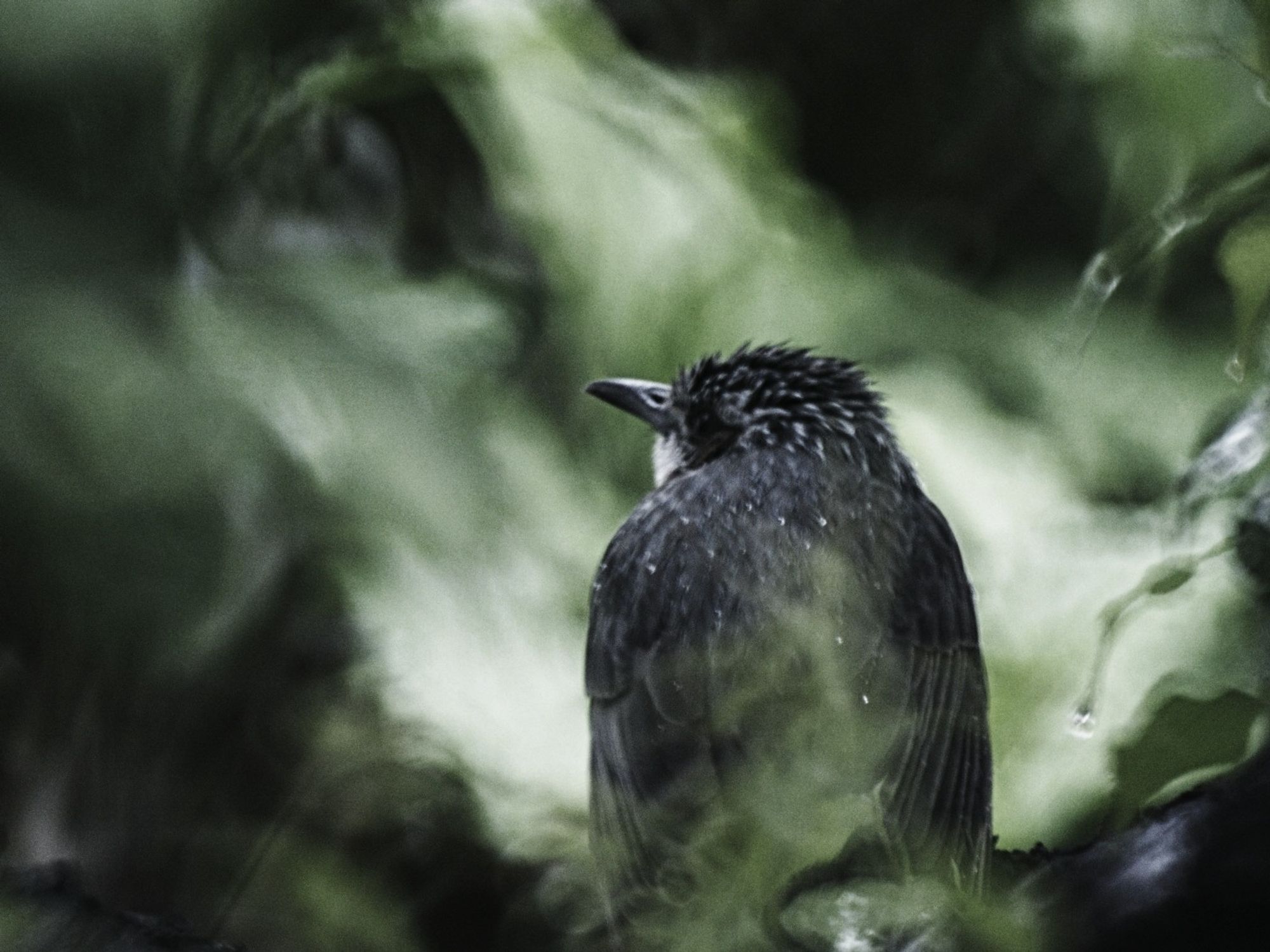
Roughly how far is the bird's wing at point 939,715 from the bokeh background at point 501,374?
0.14 m

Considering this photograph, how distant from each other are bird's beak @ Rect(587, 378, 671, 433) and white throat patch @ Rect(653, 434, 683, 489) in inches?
2.8

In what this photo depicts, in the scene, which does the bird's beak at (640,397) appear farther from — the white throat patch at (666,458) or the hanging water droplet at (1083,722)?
the hanging water droplet at (1083,722)

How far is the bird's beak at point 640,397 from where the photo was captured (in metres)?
2.23

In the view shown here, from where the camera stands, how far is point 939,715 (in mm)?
2135

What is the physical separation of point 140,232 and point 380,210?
721 millimetres

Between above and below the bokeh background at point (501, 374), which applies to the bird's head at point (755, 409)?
above

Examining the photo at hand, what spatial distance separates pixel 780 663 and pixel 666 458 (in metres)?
0.79

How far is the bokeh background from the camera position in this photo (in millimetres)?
1516

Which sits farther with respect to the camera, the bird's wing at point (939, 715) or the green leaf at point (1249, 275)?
the bird's wing at point (939, 715)

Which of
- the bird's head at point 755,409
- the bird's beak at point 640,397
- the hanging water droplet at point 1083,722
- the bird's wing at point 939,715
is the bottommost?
the hanging water droplet at point 1083,722

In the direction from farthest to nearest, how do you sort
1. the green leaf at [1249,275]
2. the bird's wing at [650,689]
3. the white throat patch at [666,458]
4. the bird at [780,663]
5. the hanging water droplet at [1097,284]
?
the white throat patch at [666,458] < the bird's wing at [650,689] < the bird at [780,663] < the hanging water droplet at [1097,284] < the green leaf at [1249,275]

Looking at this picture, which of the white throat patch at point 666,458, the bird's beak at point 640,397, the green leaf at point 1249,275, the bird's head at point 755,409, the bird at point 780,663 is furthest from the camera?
the white throat patch at point 666,458

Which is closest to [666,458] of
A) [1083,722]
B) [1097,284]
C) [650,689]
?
[650,689]

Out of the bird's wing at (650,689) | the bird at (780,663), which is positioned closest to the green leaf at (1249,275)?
the bird at (780,663)
